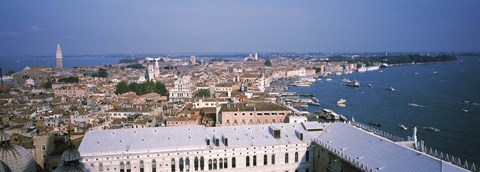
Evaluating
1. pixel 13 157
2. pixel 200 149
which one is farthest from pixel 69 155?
pixel 200 149

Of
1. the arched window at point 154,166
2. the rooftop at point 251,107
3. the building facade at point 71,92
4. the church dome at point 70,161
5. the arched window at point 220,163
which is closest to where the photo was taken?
the church dome at point 70,161

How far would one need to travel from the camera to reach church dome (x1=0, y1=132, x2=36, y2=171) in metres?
15.5

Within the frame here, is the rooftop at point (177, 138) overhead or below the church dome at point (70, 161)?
below

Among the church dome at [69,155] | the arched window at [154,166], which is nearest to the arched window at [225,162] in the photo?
the arched window at [154,166]

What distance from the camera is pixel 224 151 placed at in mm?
20375

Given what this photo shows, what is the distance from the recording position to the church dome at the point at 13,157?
1547cm

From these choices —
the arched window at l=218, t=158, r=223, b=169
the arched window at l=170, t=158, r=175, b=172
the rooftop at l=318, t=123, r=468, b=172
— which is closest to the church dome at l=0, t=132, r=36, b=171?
the arched window at l=170, t=158, r=175, b=172

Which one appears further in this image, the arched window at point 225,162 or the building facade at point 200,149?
the arched window at point 225,162

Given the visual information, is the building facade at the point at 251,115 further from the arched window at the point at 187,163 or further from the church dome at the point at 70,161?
the church dome at the point at 70,161

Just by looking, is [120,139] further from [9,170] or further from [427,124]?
[427,124]

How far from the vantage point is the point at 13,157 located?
1569 centimetres

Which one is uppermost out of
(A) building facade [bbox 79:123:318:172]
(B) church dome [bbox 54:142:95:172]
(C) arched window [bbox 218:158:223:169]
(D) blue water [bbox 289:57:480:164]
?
(B) church dome [bbox 54:142:95:172]

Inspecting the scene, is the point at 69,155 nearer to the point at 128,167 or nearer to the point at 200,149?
the point at 128,167

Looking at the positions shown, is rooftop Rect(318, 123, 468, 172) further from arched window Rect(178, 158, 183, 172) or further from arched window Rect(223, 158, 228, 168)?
arched window Rect(178, 158, 183, 172)
